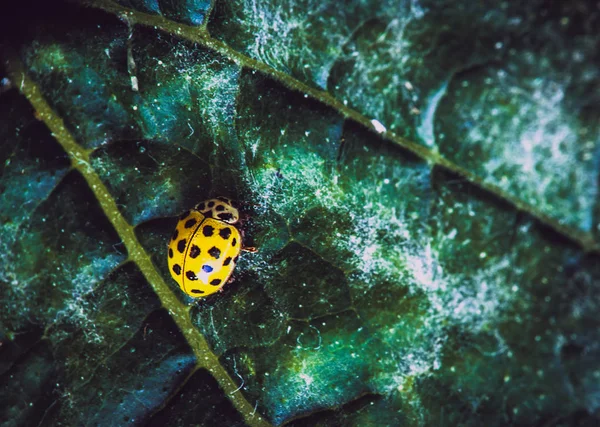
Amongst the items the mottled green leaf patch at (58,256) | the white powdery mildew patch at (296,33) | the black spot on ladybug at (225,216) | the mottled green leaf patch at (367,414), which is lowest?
the mottled green leaf patch at (367,414)

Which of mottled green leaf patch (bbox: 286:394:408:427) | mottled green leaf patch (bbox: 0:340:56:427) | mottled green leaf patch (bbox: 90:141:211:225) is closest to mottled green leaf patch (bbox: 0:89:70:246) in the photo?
mottled green leaf patch (bbox: 90:141:211:225)

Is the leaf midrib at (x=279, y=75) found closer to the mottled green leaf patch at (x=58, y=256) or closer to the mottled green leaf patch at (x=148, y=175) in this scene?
the mottled green leaf patch at (x=148, y=175)

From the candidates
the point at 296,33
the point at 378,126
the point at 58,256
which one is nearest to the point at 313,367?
the point at 378,126

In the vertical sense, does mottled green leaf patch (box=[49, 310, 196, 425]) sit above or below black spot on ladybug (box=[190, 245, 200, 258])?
below

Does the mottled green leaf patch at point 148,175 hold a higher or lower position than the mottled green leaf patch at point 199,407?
higher

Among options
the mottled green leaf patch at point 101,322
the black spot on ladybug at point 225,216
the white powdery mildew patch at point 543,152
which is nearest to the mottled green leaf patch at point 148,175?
the black spot on ladybug at point 225,216

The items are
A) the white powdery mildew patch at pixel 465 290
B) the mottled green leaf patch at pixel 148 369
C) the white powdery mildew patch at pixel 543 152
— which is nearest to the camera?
the white powdery mildew patch at pixel 543 152

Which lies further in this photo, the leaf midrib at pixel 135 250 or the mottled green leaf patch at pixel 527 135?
the leaf midrib at pixel 135 250

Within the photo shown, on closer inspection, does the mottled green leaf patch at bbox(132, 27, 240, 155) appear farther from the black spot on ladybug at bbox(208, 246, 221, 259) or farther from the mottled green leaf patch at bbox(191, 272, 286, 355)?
the mottled green leaf patch at bbox(191, 272, 286, 355)

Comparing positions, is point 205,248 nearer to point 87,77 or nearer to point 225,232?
point 225,232
